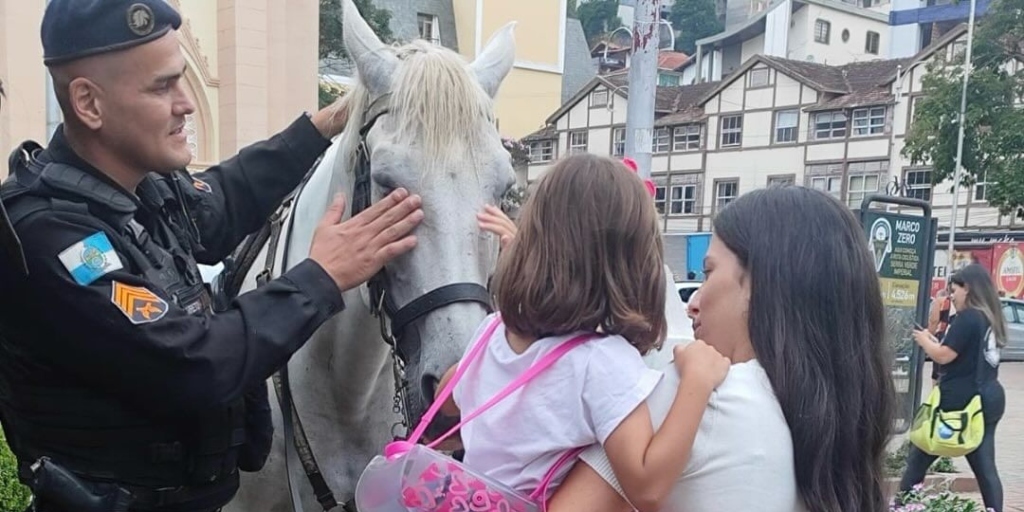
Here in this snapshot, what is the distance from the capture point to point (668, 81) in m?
61.8

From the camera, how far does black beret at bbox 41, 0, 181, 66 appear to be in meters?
1.75

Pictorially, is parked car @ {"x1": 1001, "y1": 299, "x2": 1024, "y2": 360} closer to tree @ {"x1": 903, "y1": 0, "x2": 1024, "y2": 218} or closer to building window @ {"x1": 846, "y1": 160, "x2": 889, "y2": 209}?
tree @ {"x1": 903, "y1": 0, "x2": 1024, "y2": 218}

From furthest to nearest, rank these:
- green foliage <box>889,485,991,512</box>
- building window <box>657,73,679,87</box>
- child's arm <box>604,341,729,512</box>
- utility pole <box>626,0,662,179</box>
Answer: building window <box>657,73,679,87</box>
utility pole <box>626,0,662,179</box>
green foliage <box>889,485,991,512</box>
child's arm <box>604,341,729,512</box>

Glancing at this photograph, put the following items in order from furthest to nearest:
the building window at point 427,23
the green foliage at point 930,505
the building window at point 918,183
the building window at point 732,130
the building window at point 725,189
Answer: the building window at point 732,130 < the building window at point 725,189 < the building window at point 427,23 < the building window at point 918,183 < the green foliage at point 930,505

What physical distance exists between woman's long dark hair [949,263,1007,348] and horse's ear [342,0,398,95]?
5801 millimetres

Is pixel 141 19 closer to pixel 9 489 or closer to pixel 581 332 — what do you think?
pixel 581 332

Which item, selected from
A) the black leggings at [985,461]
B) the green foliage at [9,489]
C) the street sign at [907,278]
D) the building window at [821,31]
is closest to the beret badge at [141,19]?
the green foliage at [9,489]

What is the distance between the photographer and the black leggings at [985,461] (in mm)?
6309

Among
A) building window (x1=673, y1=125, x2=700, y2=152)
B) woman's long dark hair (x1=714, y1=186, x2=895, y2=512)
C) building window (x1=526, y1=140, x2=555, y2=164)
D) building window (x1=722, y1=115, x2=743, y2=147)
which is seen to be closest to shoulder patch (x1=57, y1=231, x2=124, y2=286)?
woman's long dark hair (x1=714, y1=186, x2=895, y2=512)

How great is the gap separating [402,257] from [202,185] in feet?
2.50

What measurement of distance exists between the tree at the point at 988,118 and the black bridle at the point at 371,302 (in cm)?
2123

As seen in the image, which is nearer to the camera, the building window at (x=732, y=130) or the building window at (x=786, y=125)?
the building window at (x=786, y=125)

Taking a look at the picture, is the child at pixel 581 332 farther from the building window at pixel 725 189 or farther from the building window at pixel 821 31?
the building window at pixel 821 31

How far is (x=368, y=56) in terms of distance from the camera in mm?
2359
